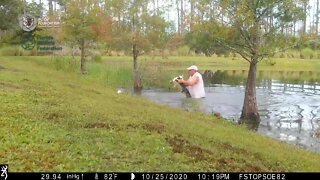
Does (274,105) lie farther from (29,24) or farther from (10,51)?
(10,51)

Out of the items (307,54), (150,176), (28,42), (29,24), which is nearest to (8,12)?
(29,24)

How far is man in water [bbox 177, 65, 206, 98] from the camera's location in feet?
61.0

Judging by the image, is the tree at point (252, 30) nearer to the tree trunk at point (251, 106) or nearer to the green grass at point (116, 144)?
the tree trunk at point (251, 106)

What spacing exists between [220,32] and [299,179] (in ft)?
31.2

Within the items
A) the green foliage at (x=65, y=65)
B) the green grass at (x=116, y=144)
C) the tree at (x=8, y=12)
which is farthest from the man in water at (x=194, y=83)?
the tree at (x=8, y=12)

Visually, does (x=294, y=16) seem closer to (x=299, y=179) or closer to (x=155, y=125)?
(x=155, y=125)

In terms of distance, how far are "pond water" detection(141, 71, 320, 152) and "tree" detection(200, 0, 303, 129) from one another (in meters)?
1.20

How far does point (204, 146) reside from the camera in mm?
7637

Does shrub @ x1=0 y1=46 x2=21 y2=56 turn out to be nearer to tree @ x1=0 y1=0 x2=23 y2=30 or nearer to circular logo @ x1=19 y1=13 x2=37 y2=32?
circular logo @ x1=19 y1=13 x2=37 y2=32

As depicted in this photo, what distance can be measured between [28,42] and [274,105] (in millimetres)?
24222

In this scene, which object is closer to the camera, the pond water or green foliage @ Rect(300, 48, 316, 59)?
the pond water

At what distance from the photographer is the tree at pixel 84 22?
25031 mm

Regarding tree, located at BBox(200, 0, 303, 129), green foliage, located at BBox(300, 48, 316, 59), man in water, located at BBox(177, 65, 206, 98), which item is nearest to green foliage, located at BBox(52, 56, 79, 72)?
man in water, located at BBox(177, 65, 206, 98)

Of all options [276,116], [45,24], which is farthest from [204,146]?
[45,24]
